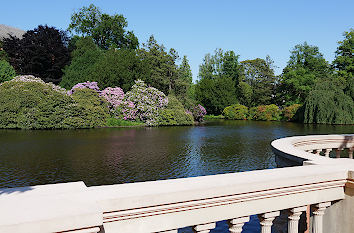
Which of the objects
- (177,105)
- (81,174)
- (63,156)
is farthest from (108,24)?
(81,174)

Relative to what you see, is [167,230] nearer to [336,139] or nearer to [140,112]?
[336,139]

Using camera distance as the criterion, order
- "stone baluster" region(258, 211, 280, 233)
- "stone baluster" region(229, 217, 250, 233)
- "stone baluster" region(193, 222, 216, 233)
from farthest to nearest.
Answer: "stone baluster" region(258, 211, 280, 233), "stone baluster" region(229, 217, 250, 233), "stone baluster" region(193, 222, 216, 233)

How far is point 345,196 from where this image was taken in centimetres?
262

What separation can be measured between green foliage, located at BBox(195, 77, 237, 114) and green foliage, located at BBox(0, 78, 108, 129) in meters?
30.6


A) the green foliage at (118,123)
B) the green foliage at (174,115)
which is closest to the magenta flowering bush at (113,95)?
the green foliage at (118,123)

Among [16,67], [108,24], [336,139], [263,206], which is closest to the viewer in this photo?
[263,206]

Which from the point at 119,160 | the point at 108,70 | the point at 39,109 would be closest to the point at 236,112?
the point at 108,70

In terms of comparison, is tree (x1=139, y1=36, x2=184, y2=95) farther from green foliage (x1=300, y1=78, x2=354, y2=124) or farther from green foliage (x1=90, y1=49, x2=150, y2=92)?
green foliage (x1=300, y1=78, x2=354, y2=124)

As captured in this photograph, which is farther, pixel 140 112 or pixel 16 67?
pixel 16 67

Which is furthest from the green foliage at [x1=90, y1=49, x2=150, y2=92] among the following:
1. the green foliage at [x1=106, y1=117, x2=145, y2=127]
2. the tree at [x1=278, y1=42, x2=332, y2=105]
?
the tree at [x1=278, y1=42, x2=332, y2=105]

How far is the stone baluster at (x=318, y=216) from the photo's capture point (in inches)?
102

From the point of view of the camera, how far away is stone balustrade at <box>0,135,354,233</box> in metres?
1.53

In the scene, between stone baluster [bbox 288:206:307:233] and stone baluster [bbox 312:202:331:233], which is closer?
stone baluster [bbox 288:206:307:233]

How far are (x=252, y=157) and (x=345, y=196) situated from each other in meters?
12.5
